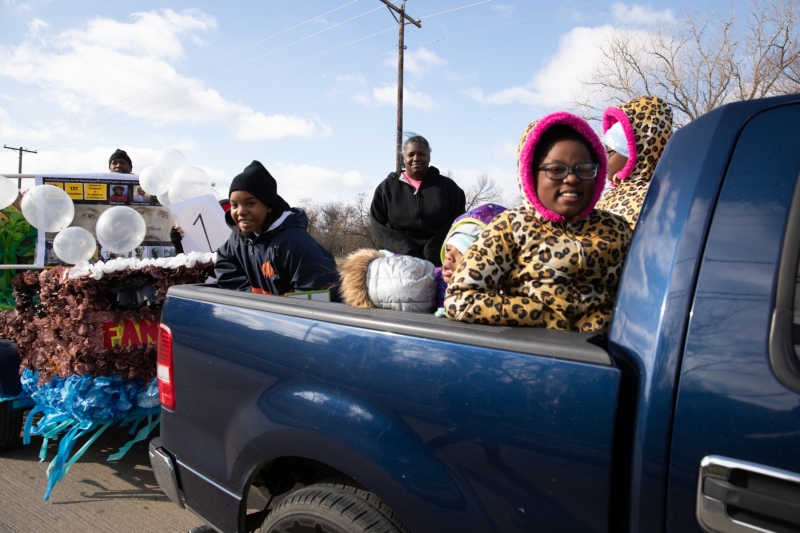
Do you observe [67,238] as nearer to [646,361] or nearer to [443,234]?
[443,234]

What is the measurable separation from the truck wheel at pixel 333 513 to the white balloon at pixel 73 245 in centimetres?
A: 420

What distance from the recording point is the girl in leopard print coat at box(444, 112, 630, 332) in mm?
1676

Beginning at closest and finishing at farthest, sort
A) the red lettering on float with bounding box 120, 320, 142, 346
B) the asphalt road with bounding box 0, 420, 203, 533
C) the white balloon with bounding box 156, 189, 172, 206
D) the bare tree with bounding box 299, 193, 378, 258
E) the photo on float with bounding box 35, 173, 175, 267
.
→ the asphalt road with bounding box 0, 420, 203, 533 → the red lettering on float with bounding box 120, 320, 142, 346 → the photo on float with bounding box 35, 173, 175, 267 → the white balloon with bounding box 156, 189, 172, 206 → the bare tree with bounding box 299, 193, 378, 258

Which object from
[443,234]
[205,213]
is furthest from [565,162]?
[205,213]

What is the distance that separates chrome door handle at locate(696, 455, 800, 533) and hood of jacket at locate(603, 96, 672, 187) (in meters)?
1.84

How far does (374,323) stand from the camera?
1.59 meters

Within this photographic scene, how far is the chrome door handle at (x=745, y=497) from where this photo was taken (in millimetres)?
984

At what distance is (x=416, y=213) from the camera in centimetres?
462

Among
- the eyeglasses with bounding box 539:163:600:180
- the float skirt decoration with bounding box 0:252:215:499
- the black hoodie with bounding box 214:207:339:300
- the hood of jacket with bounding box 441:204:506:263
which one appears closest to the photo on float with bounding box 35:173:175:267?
the float skirt decoration with bounding box 0:252:215:499

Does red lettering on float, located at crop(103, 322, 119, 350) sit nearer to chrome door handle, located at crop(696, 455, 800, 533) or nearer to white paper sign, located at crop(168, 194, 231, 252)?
white paper sign, located at crop(168, 194, 231, 252)

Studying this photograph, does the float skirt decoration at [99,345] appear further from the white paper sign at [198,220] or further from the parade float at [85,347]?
the white paper sign at [198,220]

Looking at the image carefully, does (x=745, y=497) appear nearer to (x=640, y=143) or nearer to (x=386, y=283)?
(x=386, y=283)

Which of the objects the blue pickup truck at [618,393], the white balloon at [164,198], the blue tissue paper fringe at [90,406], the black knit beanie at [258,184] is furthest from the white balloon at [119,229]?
the blue pickup truck at [618,393]

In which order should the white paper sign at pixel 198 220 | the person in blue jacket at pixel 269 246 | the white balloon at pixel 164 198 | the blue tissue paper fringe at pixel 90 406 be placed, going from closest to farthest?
the person in blue jacket at pixel 269 246, the blue tissue paper fringe at pixel 90 406, the white paper sign at pixel 198 220, the white balloon at pixel 164 198
